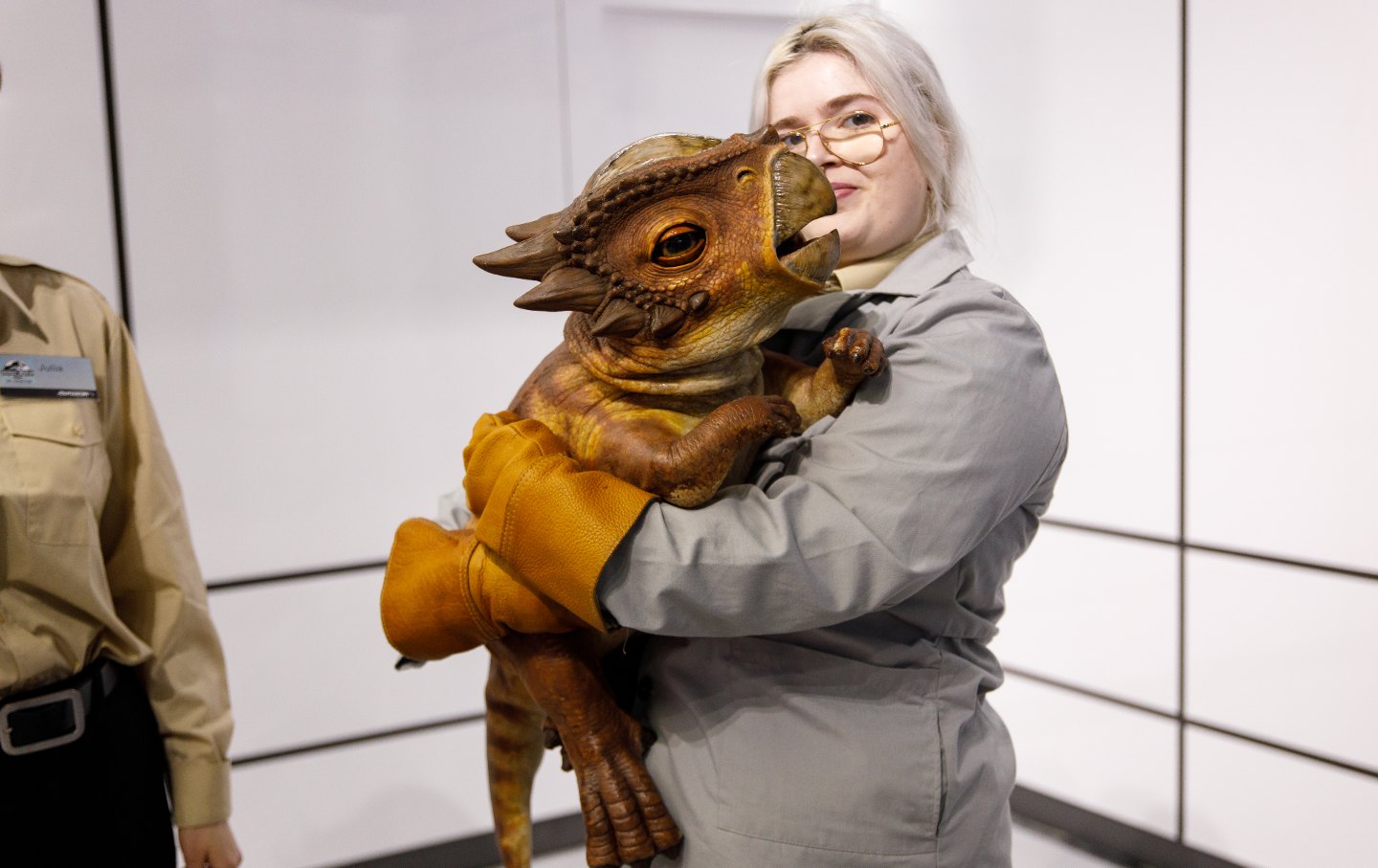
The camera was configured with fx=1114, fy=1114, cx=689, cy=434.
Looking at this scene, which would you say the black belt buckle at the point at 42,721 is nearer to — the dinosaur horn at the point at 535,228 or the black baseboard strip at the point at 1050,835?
the dinosaur horn at the point at 535,228

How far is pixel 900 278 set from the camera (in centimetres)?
148

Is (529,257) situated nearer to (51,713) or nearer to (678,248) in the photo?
(678,248)

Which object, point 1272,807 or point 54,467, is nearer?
point 54,467

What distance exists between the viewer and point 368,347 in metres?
2.90

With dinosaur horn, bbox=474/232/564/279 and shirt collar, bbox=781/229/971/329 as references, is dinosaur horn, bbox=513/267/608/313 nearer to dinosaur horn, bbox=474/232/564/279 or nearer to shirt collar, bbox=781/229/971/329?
dinosaur horn, bbox=474/232/564/279

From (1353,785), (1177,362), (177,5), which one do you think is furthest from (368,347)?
(1353,785)

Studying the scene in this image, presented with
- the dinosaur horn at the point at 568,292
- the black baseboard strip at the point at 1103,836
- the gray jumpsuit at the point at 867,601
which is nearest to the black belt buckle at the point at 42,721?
the gray jumpsuit at the point at 867,601

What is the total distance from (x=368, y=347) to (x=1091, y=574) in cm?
205

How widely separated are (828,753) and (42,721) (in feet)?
3.81

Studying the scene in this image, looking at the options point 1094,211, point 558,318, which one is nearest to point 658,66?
point 558,318

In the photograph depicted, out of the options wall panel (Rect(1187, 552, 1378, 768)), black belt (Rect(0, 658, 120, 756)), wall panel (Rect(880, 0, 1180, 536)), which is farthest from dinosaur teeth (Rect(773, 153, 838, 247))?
wall panel (Rect(1187, 552, 1378, 768))

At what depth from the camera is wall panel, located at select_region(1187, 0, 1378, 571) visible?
237 centimetres

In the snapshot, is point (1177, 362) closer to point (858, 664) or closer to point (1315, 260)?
point (1315, 260)

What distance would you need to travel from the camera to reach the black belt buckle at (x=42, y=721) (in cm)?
161
